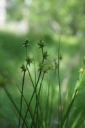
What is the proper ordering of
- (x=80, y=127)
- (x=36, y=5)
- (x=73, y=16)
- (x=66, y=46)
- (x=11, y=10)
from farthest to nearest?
(x=11, y=10) → (x=73, y=16) → (x=36, y=5) → (x=66, y=46) → (x=80, y=127)

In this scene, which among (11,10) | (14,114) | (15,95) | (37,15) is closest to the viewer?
(14,114)

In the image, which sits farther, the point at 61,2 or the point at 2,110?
the point at 61,2

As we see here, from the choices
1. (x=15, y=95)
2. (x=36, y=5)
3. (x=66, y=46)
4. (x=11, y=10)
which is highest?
(x=11, y=10)

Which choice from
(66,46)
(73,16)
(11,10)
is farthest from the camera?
(11,10)

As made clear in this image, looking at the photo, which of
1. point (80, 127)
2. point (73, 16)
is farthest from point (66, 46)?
point (80, 127)

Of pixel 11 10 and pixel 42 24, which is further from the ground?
pixel 11 10

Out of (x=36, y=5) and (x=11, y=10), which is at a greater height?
(x=11, y=10)

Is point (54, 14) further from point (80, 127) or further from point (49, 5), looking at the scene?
point (80, 127)

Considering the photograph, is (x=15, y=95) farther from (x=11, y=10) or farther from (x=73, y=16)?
(x=11, y=10)

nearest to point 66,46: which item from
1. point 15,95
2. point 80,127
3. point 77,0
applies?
point 77,0

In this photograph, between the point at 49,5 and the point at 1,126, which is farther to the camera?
the point at 49,5
